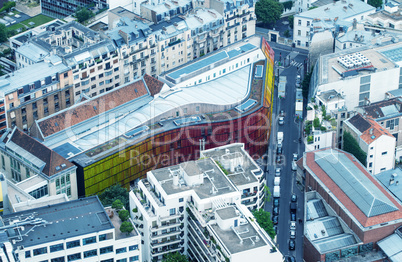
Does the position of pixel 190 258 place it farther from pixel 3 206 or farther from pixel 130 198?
pixel 3 206

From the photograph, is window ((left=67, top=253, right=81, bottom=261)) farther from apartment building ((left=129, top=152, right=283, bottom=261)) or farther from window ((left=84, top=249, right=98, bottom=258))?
apartment building ((left=129, top=152, right=283, bottom=261))

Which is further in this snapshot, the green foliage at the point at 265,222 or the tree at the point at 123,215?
the green foliage at the point at 265,222

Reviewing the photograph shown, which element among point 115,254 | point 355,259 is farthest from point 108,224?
point 355,259

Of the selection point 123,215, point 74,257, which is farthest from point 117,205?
point 74,257

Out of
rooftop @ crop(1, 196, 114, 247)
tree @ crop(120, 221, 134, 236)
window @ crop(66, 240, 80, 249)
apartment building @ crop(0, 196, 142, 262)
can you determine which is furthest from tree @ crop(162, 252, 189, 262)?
window @ crop(66, 240, 80, 249)

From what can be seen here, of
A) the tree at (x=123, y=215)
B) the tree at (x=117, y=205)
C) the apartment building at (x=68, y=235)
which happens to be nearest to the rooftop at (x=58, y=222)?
the apartment building at (x=68, y=235)

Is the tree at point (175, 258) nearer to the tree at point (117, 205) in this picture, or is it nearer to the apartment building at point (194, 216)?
the apartment building at point (194, 216)

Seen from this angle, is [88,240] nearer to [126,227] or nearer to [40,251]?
[126,227]
